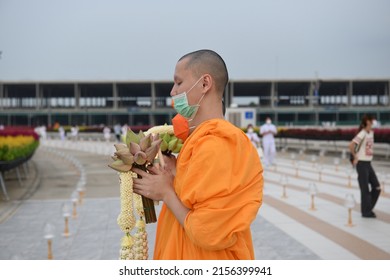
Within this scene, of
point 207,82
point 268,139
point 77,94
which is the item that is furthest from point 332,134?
point 77,94

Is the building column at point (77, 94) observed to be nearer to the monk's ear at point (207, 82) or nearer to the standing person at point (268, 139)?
the standing person at point (268, 139)

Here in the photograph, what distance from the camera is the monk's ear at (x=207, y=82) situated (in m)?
1.96

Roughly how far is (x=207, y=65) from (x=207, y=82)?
0.23 ft

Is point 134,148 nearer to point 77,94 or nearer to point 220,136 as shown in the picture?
point 220,136

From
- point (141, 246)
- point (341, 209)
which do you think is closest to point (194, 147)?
point (141, 246)

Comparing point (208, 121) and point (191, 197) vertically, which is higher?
point (208, 121)

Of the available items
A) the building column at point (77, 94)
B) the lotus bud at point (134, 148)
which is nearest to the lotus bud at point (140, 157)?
the lotus bud at point (134, 148)

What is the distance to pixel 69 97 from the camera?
5281 centimetres

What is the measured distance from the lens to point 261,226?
6605mm

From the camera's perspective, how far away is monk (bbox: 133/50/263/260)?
1.74 metres

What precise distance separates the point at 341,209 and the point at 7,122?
47.3 m

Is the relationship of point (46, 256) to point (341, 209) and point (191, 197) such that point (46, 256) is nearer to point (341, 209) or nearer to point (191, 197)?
point (191, 197)

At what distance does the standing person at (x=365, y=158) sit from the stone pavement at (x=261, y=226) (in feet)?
0.83

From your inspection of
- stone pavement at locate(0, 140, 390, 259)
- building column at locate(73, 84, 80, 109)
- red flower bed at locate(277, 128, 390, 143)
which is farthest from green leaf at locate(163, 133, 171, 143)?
building column at locate(73, 84, 80, 109)
